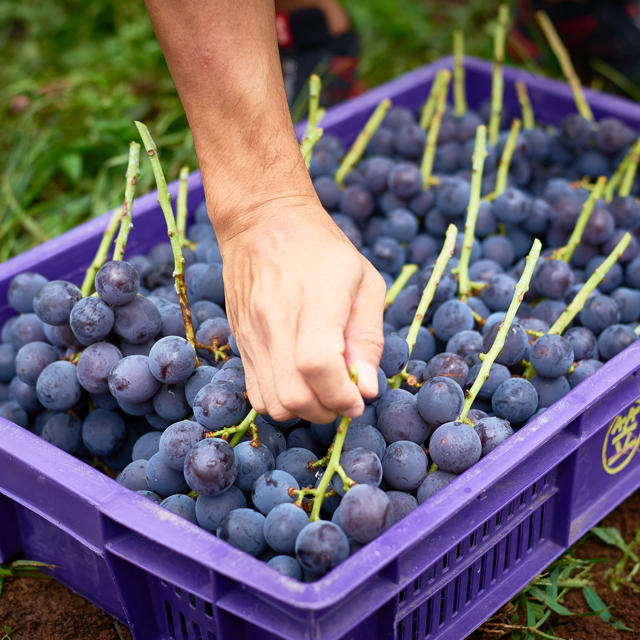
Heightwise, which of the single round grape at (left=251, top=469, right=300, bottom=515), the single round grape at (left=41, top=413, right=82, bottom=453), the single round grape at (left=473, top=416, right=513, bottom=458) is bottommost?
the single round grape at (left=41, top=413, right=82, bottom=453)

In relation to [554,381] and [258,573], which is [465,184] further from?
[258,573]

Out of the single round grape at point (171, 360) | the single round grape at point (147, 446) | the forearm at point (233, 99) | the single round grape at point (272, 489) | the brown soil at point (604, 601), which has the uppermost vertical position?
the forearm at point (233, 99)

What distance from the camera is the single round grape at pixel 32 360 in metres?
1.29

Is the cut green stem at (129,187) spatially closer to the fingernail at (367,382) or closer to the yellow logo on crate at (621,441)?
the fingernail at (367,382)

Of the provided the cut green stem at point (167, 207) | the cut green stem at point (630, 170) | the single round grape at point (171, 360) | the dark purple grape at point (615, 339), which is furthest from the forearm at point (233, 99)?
the cut green stem at point (630, 170)

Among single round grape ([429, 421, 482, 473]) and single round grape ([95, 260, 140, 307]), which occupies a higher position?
single round grape ([95, 260, 140, 307])

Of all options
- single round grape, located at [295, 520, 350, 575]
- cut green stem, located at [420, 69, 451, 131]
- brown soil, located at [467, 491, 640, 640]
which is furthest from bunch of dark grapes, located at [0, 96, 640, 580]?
brown soil, located at [467, 491, 640, 640]

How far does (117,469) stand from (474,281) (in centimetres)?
73

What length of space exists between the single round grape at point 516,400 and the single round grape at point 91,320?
604 mm

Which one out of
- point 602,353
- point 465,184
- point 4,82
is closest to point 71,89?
point 4,82

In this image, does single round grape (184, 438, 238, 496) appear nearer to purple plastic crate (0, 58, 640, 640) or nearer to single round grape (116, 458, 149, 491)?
purple plastic crate (0, 58, 640, 640)

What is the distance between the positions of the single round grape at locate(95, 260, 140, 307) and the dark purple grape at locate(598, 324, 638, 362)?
79 centimetres

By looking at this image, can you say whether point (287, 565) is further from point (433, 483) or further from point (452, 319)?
point (452, 319)

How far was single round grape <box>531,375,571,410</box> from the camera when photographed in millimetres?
1236
